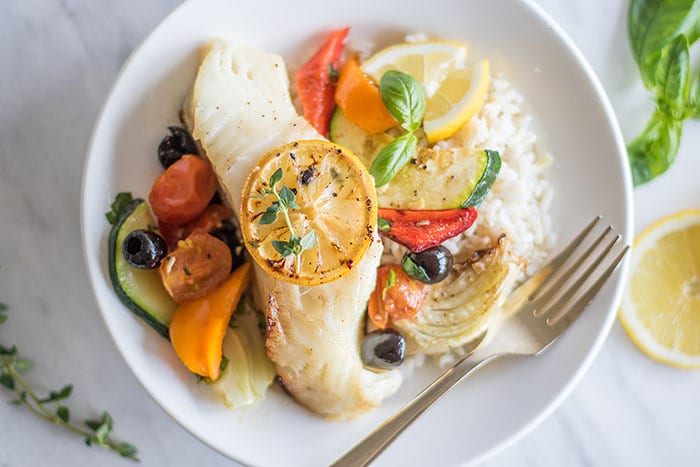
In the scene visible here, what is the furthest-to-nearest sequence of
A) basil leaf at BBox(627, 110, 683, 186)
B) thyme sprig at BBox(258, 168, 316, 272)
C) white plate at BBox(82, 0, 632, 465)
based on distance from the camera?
basil leaf at BBox(627, 110, 683, 186) < white plate at BBox(82, 0, 632, 465) < thyme sprig at BBox(258, 168, 316, 272)

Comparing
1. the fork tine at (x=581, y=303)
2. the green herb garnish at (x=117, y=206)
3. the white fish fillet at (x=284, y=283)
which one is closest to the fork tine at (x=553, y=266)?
the fork tine at (x=581, y=303)

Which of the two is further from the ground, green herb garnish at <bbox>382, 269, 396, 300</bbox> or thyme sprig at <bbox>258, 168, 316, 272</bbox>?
thyme sprig at <bbox>258, 168, 316, 272</bbox>

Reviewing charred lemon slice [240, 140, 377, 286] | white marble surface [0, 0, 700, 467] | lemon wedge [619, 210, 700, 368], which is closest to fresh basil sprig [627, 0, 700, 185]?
white marble surface [0, 0, 700, 467]

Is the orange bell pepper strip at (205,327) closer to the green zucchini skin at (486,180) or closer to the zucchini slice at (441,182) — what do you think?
the zucchini slice at (441,182)

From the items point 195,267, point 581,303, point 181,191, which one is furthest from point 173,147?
point 581,303

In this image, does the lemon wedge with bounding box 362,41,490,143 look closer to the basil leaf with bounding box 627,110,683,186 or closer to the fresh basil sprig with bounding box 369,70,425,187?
the fresh basil sprig with bounding box 369,70,425,187

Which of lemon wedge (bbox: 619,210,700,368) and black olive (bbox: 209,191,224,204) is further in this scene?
lemon wedge (bbox: 619,210,700,368)

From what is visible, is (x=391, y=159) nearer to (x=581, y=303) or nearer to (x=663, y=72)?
(x=581, y=303)

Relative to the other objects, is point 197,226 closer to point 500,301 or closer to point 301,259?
point 301,259

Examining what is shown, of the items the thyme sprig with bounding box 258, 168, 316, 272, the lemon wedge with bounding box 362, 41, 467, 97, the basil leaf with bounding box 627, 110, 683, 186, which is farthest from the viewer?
the basil leaf with bounding box 627, 110, 683, 186
